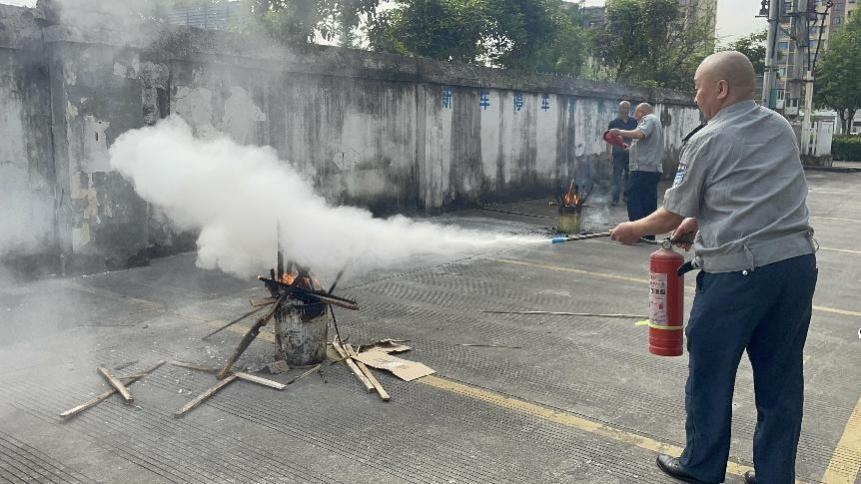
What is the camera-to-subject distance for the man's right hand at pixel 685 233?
3.71 meters

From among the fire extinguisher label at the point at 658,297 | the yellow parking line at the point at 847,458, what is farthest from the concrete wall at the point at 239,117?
the yellow parking line at the point at 847,458

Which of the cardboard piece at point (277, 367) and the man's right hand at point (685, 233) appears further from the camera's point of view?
the cardboard piece at point (277, 367)

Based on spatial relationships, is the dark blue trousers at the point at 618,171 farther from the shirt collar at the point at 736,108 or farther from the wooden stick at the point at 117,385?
the wooden stick at the point at 117,385

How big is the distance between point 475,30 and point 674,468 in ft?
57.4

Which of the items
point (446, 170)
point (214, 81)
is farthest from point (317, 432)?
point (446, 170)

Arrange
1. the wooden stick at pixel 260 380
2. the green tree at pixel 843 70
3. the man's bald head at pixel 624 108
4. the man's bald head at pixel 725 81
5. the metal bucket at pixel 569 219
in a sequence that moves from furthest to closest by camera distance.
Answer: the green tree at pixel 843 70, the man's bald head at pixel 624 108, the metal bucket at pixel 569 219, the wooden stick at pixel 260 380, the man's bald head at pixel 725 81

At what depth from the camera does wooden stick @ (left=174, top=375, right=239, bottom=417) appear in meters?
4.41

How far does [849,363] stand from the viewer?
5438 millimetres

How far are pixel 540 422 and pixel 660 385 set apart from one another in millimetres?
1146

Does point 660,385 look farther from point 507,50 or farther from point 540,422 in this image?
point 507,50

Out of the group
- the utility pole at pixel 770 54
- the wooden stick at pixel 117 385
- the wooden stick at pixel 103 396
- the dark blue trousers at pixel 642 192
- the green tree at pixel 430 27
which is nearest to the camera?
the wooden stick at pixel 103 396

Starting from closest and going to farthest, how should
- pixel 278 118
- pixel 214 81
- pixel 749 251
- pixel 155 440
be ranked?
1. pixel 749 251
2. pixel 155 440
3. pixel 214 81
4. pixel 278 118

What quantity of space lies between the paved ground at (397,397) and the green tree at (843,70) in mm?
44027

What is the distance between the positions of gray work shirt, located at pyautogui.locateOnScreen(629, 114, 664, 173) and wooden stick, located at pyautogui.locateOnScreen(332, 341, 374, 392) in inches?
258
